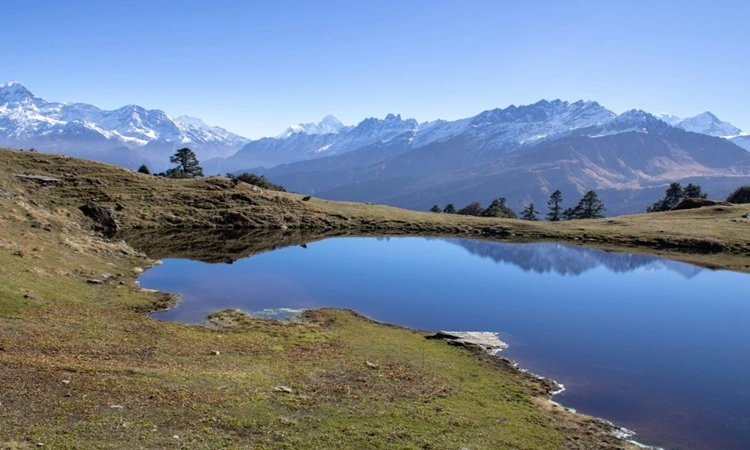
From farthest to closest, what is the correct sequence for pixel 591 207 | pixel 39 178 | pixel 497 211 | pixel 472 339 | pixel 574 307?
pixel 591 207
pixel 497 211
pixel 39 178
pixel 574 307
pixel 472 339

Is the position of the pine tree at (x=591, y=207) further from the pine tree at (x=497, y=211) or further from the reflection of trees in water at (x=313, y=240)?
the reflection of trees in water at (x=313, y=240)

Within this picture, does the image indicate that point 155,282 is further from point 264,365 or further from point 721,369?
point 721,369

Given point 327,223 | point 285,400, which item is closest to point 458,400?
point 285,400

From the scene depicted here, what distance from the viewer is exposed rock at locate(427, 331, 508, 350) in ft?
123

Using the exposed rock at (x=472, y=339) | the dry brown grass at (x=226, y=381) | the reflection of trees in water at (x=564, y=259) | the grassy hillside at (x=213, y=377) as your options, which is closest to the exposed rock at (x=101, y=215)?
the grassy hillside at (x=213, y=377)

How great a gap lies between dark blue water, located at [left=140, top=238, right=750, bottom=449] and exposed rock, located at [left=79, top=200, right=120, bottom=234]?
2367 centimetres

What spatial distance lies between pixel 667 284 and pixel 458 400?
53472 millimetres

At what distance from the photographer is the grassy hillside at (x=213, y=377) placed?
19.3m

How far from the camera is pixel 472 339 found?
126 feet

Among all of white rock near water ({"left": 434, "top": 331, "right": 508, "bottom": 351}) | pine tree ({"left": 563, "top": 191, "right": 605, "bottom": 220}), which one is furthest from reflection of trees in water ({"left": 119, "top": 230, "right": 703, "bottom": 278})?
pine tree ({"left": 563, "top": 191, "right": 605, "bottom": 220})

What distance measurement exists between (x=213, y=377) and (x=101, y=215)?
221 ft

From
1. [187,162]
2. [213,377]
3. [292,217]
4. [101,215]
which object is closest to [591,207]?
[292,217]

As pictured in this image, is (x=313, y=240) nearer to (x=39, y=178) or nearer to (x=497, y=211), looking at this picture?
(x=39, y=178)

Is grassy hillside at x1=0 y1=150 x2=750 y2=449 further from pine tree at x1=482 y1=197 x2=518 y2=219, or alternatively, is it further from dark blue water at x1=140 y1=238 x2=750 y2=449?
pine tree at x1=482 y1=197 x2=518 y2=219
